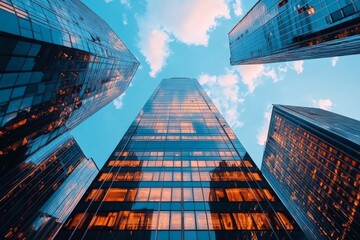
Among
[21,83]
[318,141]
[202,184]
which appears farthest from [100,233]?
[318,141]

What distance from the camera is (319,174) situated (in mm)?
75312

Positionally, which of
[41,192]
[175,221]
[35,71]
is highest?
[35,71]

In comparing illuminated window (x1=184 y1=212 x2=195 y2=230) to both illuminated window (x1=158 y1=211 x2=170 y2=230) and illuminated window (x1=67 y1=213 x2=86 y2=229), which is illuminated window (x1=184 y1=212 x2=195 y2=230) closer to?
illuminated window (x1=158 y1=211 x2=170 y2=230)

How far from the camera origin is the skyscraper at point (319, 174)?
6047 cm

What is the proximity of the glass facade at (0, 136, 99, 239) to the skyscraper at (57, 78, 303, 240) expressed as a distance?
3725cm

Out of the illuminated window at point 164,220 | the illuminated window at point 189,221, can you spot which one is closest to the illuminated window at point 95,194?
the illuminated window at point 164,220

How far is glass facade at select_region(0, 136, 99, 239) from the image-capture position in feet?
175

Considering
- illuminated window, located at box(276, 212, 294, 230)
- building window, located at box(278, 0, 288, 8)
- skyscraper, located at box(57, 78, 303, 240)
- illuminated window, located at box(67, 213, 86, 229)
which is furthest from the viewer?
building window, located at box(278, 0, 288, 8)

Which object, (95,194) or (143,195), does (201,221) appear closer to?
(143,195)

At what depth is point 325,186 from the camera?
234 feet

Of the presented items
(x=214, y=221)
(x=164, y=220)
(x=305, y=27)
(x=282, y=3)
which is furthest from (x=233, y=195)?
(x=282, y=3)

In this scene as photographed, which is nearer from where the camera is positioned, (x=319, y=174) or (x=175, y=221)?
(x=175, y=221)

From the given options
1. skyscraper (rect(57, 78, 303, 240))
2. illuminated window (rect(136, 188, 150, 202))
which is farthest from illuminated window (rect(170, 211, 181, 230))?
illuminated window (rect(136, 188, 150, 202))

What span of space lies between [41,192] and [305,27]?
8567cm
